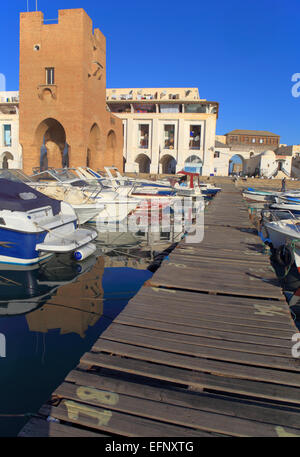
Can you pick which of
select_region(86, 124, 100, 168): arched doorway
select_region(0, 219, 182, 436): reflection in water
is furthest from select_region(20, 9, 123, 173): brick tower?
select_region(0, 219, 182, 436): reflection in water

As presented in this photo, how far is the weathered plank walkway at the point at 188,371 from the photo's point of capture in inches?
91.8

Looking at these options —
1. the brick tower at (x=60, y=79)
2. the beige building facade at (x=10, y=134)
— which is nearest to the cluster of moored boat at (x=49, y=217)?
the brick tower at (x=60, y=79)

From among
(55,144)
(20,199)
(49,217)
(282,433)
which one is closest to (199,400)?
(282,433)

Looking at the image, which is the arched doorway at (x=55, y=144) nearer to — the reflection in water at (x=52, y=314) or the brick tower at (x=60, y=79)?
the brick tower at (x=60, y=79)

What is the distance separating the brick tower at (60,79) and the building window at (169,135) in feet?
67.5

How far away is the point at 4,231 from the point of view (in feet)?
25.5

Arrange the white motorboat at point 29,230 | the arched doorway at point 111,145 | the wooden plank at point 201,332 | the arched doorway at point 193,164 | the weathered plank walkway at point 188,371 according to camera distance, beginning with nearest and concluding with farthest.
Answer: the weathered plank walkway at point 188,371 → the wooden plank at point 201,332 → the white motorboat at point 29,230 → the arched doorway at point 111,145 → the arched doorway at point 193,164

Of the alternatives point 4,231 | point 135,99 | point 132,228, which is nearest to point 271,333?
point 4,231

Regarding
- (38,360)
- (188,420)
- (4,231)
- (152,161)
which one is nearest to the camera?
(188,420)

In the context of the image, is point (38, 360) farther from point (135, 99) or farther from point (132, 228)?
point (135, 99)

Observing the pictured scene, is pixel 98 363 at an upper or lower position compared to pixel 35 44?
lower

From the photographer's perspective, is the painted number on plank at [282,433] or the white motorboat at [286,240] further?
the white motorboat at [286,240]

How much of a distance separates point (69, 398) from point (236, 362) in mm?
1564

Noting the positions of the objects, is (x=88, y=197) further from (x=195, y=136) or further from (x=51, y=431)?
(x=195, y=136)
